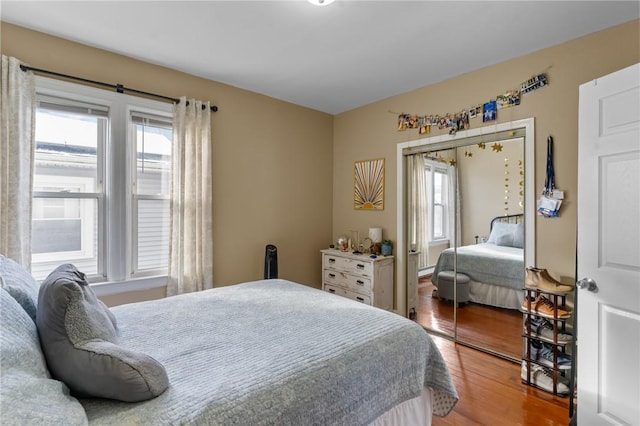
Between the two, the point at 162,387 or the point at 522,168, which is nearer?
the point at 162,387

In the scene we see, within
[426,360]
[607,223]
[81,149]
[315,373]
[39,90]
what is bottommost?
[426,360]

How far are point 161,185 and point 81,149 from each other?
2.17 ft

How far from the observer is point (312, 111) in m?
4.12

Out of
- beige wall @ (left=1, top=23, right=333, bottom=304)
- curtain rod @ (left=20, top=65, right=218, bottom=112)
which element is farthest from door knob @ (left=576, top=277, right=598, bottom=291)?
curtain rod @ (left=20, top=65, right=218, bottom=112)

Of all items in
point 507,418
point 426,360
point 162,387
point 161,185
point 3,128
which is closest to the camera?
point 162,387

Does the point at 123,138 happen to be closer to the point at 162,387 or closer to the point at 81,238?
the point at 81,238

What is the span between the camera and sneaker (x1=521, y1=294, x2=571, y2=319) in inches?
87.6

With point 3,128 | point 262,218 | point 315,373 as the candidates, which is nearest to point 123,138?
point 3,128

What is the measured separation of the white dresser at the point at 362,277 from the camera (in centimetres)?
344

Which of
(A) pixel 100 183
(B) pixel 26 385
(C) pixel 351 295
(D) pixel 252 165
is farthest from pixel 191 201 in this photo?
(B) pixel 26 385

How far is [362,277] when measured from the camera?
3.51 m

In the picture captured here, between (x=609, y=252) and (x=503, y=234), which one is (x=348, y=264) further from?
(x=609, y=252)

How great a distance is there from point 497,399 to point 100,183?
3.49m

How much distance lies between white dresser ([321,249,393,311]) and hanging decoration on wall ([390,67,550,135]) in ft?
4.93
